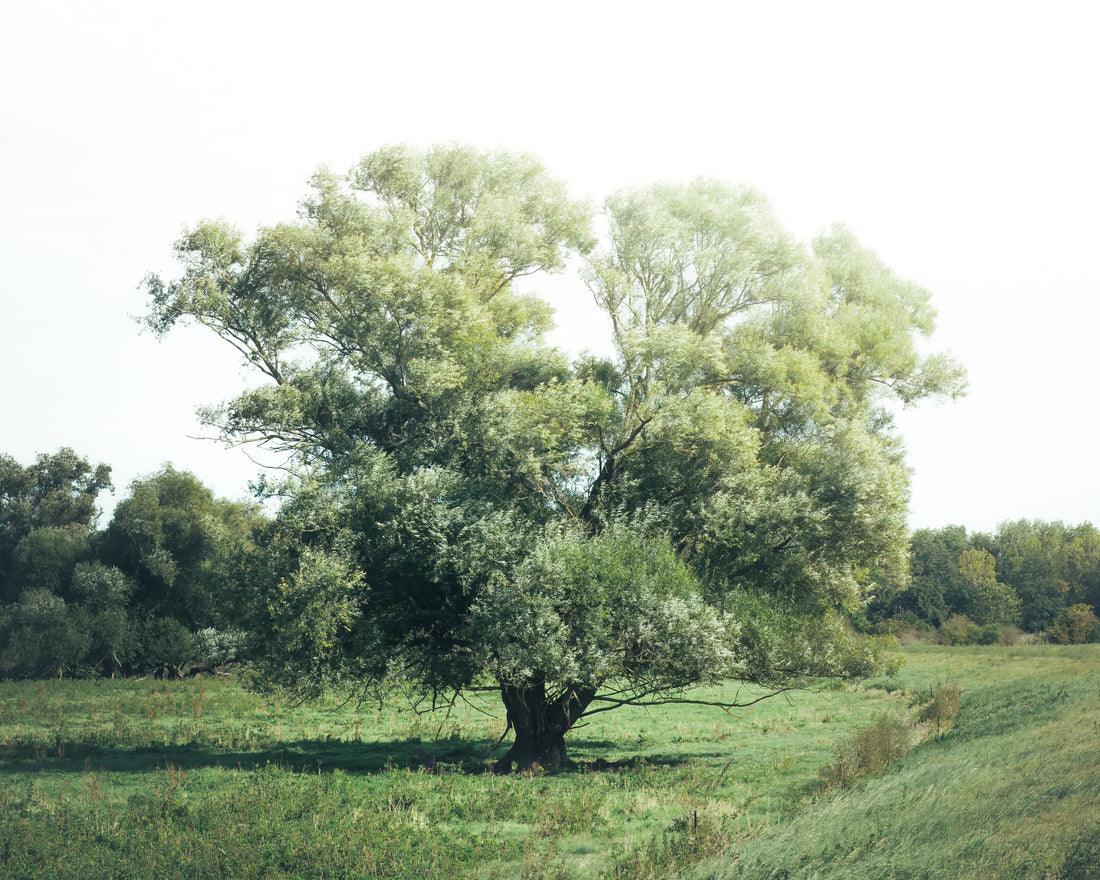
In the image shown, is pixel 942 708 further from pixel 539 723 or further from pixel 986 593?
pixel 986 593

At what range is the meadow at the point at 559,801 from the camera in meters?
14.2

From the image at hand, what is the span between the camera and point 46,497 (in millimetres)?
78812

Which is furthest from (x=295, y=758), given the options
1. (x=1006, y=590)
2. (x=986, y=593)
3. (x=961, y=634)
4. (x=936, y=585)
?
(x=936, y=585)

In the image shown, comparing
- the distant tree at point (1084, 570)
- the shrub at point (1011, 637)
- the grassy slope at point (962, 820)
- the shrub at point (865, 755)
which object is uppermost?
the distant tree at point (1084, 570)

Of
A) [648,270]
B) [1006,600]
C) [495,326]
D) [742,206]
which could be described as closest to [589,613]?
[495,326]

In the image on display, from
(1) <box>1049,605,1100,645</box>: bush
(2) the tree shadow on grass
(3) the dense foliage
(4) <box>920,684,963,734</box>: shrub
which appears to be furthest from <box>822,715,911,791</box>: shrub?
(1) <box>1049,605,1100,645</box>: bush

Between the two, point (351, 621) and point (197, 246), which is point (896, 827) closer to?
point (351, 621)

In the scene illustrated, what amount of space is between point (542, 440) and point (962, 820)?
47.6 ft

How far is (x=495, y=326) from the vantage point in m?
28.2

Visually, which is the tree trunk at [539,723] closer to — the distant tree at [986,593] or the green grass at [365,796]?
the green grass at [365,796]

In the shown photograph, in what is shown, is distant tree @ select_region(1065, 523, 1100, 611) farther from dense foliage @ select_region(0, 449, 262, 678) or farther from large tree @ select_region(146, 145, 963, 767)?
dense foliage @ select_region(0, 449, 262, 678)

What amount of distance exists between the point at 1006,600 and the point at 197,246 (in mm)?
112041

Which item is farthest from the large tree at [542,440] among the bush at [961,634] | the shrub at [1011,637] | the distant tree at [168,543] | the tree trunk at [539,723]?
the shrub at [1011,637]

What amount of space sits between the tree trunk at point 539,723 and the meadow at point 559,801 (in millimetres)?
1373
